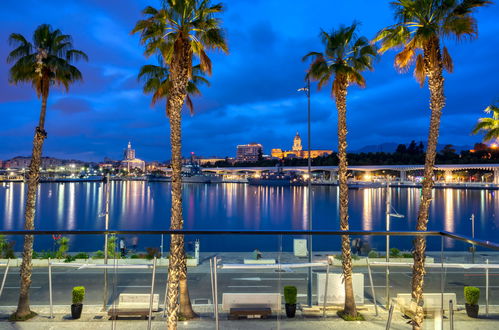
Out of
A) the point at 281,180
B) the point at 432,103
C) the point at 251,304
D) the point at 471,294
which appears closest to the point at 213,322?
the point at 251,304

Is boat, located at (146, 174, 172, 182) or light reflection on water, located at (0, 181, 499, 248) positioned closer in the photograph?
light reflection on water, located at (0, 181, 499, 248)

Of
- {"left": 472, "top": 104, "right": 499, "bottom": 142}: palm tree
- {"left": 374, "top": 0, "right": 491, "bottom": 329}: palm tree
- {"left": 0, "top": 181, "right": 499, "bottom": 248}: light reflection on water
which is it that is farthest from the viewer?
{"left": 0, "top": 181, "right": 499, "bottom": 248}: light reflection on water

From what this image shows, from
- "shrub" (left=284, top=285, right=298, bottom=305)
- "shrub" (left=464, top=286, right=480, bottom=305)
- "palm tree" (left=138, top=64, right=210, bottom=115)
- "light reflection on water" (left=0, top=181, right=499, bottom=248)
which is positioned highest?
"palm tree" (left=138, top=64, right=210, bottom=115)

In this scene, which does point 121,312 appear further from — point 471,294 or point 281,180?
point 281,180

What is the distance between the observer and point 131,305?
3674 millimetres

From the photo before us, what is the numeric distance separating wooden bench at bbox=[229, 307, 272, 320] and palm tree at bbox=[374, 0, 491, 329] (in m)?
7.32

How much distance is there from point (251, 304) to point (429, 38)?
8.91 metres

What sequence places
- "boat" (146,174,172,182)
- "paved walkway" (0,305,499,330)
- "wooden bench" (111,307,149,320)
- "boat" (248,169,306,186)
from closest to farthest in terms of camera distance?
1. "paved walkway" (0,305,499,330)
2. "wooden bench" (111,307,149,320)
3. "boat" (248,169,306,186)
4. "boat" (146,174,172,182)

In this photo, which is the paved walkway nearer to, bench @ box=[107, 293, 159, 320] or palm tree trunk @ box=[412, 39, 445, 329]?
bench @ box=[107, 293, 159, 320]

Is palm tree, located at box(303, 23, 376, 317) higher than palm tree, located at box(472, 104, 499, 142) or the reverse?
higher

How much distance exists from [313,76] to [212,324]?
11.0 metres

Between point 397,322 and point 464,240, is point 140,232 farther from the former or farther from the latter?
point 464,240

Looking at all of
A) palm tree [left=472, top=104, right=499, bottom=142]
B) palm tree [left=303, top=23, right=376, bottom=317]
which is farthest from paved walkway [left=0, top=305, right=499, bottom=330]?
palm tree [left=472, top=104, right=499, bottom=142]

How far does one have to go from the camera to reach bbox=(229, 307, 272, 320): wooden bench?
398cm
